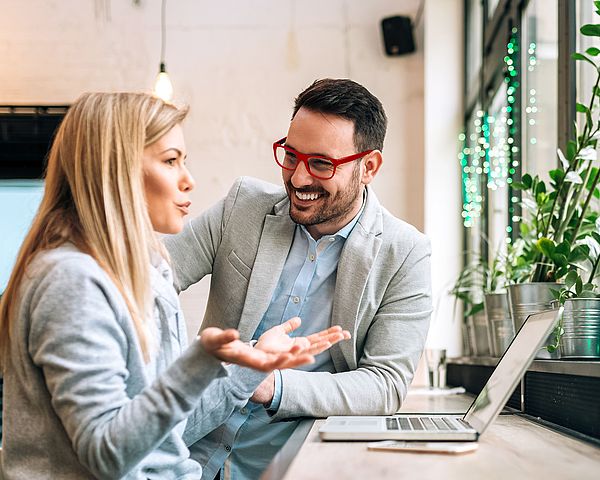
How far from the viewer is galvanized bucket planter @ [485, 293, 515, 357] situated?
262 centimetres

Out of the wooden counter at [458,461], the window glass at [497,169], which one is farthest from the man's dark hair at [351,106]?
the window glass at [497,169]

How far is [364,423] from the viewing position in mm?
1574

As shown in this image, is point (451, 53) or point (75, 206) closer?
point (75, 206)

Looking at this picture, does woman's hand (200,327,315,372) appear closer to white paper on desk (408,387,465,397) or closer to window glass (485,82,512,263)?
white paper on desk (408,387,465,397)

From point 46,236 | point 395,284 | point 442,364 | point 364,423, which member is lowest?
point 442,364

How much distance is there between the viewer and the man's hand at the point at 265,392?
182cm

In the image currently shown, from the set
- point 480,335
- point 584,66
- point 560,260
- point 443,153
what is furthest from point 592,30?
point 443,153

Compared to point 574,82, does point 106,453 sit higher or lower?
lower

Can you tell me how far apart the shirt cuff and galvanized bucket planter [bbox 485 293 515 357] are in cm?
98

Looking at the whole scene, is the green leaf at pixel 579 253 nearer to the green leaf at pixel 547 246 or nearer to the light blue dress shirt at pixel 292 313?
the green leaf at pixel 547 246

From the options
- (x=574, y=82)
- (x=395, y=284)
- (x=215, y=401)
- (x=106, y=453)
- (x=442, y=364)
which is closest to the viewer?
(x=106, y=453)

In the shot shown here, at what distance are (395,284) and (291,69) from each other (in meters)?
3.09

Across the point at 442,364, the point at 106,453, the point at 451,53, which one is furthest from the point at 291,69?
the point at 106,453

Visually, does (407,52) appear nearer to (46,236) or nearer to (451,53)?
(451,53)
